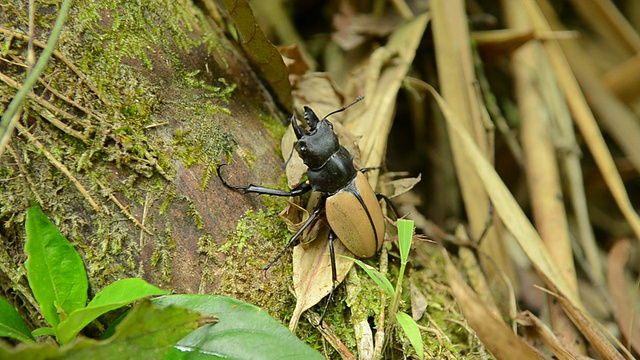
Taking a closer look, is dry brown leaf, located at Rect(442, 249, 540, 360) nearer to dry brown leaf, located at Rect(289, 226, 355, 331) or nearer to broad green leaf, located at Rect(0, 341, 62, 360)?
dry brown leaf, located at Rect(289, 226, 355, 331)

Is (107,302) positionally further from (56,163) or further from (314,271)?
(314,271)

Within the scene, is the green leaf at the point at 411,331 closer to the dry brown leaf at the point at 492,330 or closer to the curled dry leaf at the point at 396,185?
the dry brown leaf at the point at 492,330

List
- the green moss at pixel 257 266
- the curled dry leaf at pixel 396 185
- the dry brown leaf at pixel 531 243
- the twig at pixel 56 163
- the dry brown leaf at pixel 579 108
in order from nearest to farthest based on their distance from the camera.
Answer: the twig at pixel 56 163 < the green moss at pixel 257 266 < the dry brown leaf at pixel 531 243 < the curled dry leaf at pixel 396 185 < the dry brown leaf at pixel 579 108

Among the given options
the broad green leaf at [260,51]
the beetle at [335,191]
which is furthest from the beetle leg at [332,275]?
the broad green leaf at [260,51]

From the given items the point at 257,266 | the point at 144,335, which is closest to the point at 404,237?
the point at 257,266

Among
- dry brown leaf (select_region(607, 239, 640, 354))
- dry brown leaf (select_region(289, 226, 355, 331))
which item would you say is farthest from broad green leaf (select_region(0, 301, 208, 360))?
dry brown leaf (select_region(607, 239, 640, 354))

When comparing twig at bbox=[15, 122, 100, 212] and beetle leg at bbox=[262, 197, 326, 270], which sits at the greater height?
twig at bbox=[15, 122, 100, 212]
